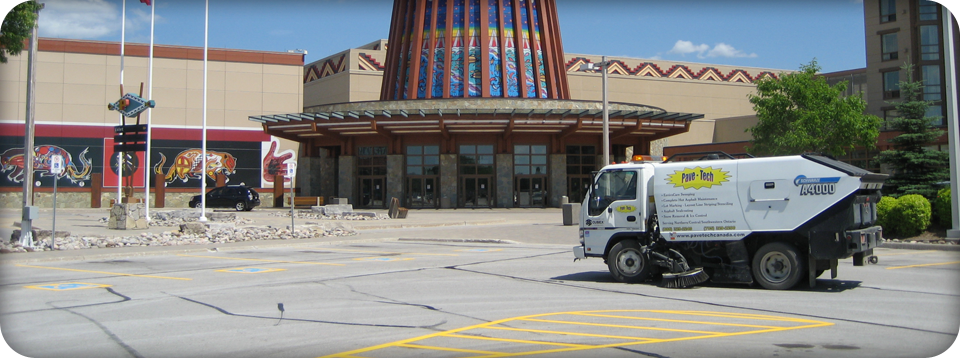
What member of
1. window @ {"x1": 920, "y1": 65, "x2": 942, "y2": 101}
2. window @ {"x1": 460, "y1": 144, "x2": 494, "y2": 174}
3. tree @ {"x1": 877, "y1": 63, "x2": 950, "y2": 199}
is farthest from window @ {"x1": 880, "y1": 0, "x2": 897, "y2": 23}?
tree @ {"x1": 877, "y1": 63, "x2": 950, "y2": 199}

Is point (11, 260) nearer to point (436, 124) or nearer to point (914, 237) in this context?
point (914, 237)

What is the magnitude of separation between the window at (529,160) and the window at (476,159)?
69.1 inches

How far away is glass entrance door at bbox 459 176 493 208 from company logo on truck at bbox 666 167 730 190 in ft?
115

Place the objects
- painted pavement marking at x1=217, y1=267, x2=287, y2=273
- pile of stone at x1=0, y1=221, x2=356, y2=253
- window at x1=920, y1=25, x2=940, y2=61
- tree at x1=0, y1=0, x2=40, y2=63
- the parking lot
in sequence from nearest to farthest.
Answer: the parking lot < painted pavement marking at x1=217, y1=267, x2=287, y2=273 < tree at x1=0, y1=0, x2=40, y2=63 < pile of stone at x1=0, y1=221, x2=356, y2=253 < window at x1=920, y1=25, x2=940, y2=61

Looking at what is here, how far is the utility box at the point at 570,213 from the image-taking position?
27.1m

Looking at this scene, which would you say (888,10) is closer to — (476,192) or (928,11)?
(928,11)

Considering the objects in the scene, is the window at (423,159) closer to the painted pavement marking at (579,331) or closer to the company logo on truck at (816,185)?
the company logo on truck at (816,185)

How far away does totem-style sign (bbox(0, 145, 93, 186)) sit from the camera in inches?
1891

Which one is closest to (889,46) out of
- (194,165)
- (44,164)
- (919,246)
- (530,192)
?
(530,192)

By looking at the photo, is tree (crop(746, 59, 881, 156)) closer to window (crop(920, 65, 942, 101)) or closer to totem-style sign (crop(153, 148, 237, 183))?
window (crop(920, 65, 942, 101))

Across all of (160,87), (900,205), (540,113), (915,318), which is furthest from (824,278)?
(160,87)

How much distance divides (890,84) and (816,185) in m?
50.2

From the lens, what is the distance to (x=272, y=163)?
53.9 m

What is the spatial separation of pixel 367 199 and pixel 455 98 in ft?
31.5
